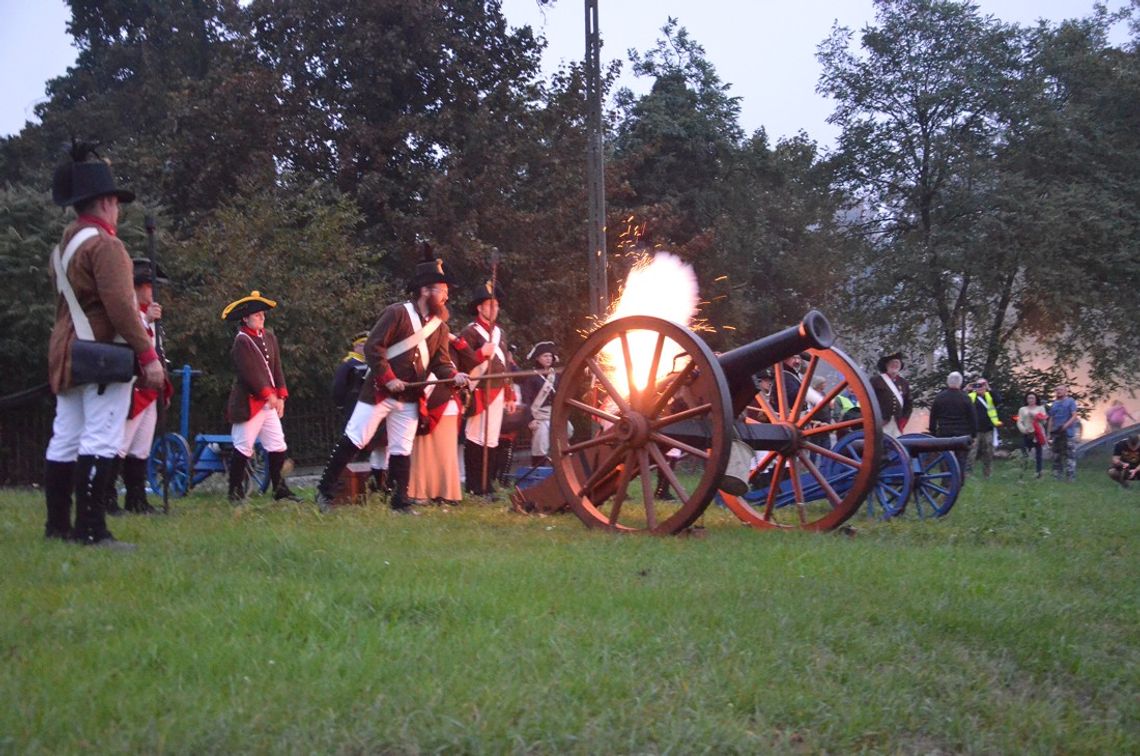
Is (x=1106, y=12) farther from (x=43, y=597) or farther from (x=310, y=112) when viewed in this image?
(x=43, y=597)

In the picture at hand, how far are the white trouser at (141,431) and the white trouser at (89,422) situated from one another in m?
2.12

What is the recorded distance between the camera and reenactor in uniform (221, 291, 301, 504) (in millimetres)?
10188

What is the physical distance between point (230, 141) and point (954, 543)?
19.4 meters

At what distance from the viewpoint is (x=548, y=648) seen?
4.34 metres

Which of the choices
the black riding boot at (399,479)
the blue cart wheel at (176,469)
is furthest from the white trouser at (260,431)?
the blue cart wheel at (176,469)

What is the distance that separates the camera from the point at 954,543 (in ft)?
27.1

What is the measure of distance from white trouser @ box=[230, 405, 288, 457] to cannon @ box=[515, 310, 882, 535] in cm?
261

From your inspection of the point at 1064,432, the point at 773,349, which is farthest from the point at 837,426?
the point at 1064,432

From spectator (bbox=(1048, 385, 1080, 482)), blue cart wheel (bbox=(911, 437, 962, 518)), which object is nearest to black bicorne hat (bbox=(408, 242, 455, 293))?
blue cart wheel (bbox=(911, 437, 962, 518))

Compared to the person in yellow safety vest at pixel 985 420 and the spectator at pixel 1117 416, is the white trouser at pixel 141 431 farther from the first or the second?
the spectator at pixel 1117 416

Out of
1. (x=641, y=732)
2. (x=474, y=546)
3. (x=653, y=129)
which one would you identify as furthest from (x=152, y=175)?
(x=641, y=732)

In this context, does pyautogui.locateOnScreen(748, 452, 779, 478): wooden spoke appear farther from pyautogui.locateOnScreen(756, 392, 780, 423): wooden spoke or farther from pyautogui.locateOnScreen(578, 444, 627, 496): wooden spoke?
pyautogui.locateOnScreen(578, 444, 627, 496): wooden spoke

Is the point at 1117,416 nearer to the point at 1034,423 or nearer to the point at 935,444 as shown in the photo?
the point at 1034,423

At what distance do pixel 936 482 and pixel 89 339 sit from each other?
283 inches
